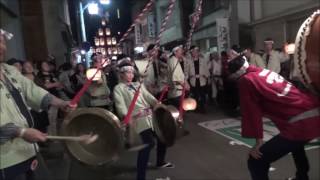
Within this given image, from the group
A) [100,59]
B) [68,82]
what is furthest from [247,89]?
[68,82]

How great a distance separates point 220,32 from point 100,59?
10618 mm

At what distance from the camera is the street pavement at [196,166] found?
5.54 m

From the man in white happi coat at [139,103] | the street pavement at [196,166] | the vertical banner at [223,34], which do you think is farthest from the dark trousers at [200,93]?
the man in white happi coat at [139,103]

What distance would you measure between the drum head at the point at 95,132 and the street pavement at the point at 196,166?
2.38m

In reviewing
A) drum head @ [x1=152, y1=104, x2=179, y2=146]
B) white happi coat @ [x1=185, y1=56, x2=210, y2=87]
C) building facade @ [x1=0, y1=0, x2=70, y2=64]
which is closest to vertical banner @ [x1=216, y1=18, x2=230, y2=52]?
white happi coat @ [x1=185, y1=56, x2=210, y2=87]

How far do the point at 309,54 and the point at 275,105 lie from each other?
1149 millimetres

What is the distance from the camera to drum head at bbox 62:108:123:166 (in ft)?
8.93

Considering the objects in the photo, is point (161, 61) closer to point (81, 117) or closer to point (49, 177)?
point (49, 177)

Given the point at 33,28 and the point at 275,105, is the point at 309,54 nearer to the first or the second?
the point at 275,105

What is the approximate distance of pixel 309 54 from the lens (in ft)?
8.58

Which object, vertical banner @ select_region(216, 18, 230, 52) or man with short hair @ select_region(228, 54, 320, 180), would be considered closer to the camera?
man with short hair @ select_region(228, 54, 320, 180)

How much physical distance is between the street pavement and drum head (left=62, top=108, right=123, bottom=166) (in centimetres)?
238

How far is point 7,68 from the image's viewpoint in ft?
9.95

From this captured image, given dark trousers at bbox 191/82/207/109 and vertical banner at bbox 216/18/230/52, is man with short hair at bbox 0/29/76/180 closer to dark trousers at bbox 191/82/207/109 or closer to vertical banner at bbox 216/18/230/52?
A: dark trousers at bbox 191/82/207/109
